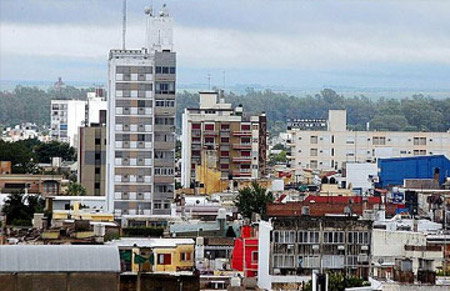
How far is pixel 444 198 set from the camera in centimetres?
4931

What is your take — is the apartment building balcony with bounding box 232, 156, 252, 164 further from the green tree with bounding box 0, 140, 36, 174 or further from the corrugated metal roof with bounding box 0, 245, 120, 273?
the corrugated metal roof with bounding box 0, 245, 120, 273

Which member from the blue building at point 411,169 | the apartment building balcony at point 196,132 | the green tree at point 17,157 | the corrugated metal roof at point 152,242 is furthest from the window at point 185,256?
the apartment building balcony at point 196,132

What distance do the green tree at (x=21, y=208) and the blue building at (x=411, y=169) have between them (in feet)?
61.9

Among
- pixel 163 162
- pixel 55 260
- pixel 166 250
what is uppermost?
pixel 163 162

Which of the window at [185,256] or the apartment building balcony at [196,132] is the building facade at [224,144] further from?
the window at [185,256]

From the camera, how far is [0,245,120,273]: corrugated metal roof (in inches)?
702

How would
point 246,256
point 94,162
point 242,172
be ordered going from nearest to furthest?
1. point 246,256
2. point 94,162
3. point 242,172

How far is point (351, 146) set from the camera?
9656 cm

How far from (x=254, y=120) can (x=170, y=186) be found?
27.7 metres

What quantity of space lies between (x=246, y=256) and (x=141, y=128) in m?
22.9

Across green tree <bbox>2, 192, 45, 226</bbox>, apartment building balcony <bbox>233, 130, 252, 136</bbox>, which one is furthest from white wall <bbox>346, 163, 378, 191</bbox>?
green tree <bbox>2, 192, 45, 226</bbox>

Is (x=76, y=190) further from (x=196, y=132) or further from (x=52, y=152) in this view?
(x=52, y=152)

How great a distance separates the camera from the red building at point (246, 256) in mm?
37188

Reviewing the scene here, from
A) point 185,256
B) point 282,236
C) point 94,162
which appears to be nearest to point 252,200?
point 94,162
